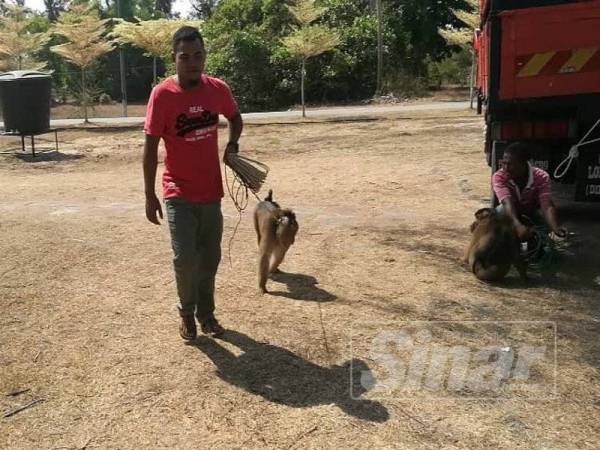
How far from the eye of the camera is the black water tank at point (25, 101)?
13.6 m

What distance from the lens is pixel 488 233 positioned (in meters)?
5.16

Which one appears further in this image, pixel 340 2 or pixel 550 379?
pixel 340 2

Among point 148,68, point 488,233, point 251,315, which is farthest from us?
point 148,68

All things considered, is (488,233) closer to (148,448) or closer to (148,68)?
(148,448)

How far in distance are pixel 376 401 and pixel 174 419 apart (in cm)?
105

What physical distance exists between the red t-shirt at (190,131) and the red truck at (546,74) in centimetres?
266

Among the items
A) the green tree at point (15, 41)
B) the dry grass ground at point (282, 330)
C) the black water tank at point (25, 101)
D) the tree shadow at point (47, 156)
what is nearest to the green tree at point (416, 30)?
the green tree at point (15, 41)

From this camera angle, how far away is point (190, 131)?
3.94m

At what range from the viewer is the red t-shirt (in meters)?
3.85

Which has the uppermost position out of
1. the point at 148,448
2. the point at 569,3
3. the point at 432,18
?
the point at 432,18

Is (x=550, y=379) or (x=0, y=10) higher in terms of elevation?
(x=0, y=10)

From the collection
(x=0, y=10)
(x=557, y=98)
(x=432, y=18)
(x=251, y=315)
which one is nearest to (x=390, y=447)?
(x=251, y=315)

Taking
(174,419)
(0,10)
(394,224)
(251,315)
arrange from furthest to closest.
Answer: (0,10)
(394,224)
(251,315)
(174,419)

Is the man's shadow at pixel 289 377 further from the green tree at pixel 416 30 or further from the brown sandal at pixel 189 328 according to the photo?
the green tree at pixel 416 30
